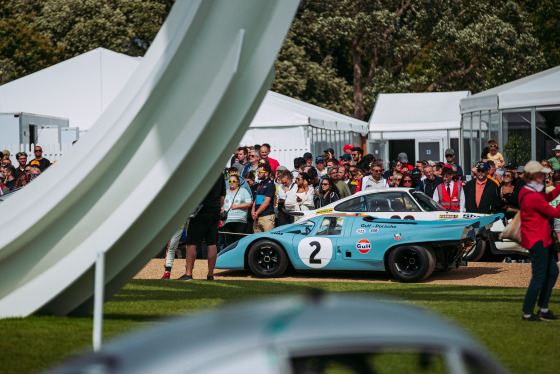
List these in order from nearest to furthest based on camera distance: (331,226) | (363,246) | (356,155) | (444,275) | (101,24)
Answer: 1. (363,246)
2. (331,226)
3. (444,275)
4. (356,155)
5. (101,24)

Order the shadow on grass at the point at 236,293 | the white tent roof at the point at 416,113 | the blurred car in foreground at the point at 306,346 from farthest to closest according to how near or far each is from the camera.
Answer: the white tent roof at the point at 416,113
the shadow on grass at the point at 236,293
the blurred car in foreground at the point at 306,346

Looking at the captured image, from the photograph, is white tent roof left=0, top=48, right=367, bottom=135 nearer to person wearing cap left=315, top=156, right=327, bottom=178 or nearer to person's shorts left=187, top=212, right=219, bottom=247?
person wearing cap left=315, top=156, right=327, bottom=178

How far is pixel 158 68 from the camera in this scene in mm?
9664

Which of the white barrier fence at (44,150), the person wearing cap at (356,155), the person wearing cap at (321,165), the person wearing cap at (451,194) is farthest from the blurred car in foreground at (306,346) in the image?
the white barrier fence at (44,150)

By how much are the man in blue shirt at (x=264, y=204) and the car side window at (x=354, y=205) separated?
1605 millimetres

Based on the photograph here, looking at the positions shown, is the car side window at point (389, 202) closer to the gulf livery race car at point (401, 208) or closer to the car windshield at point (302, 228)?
the gulf livery race car at point (401, 208)

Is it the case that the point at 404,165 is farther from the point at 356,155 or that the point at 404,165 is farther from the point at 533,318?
the point at 533,318

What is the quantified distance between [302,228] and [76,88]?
1778 cm

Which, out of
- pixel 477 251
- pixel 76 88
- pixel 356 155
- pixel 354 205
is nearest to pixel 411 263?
pixel 354 205

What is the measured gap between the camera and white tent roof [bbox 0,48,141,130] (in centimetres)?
3180

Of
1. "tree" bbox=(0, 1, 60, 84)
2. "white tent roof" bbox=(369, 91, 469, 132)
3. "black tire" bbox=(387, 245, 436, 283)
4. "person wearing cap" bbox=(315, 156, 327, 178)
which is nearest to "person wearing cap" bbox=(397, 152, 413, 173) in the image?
"person wearing cap" bbox=(315, 156, 327, 178)

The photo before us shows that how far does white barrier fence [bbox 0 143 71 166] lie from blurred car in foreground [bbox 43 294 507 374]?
2401 centimetres

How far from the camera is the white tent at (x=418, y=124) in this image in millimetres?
38531

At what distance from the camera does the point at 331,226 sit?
54.6 ft
